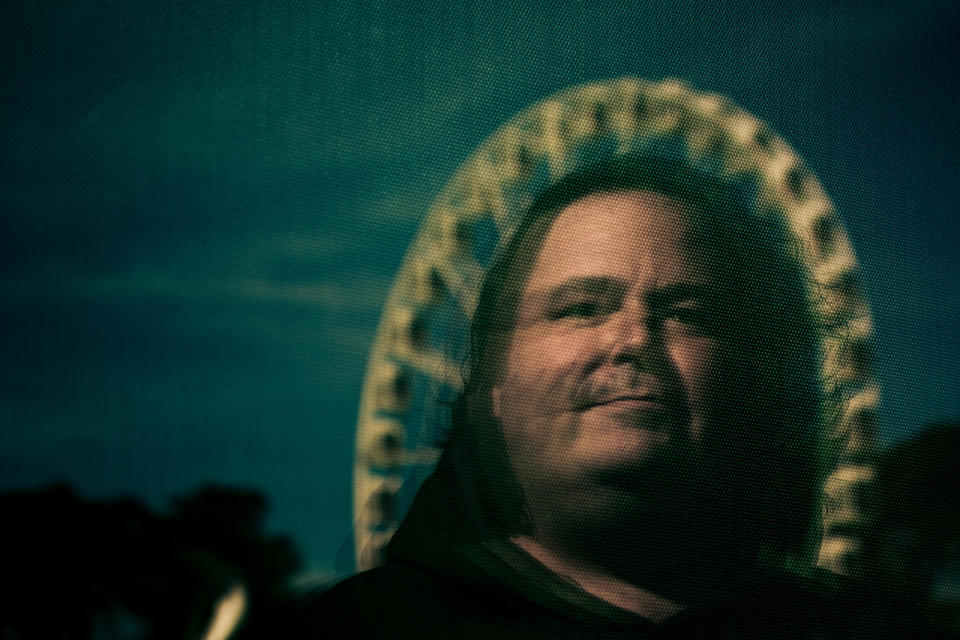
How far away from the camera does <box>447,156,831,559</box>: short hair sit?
1.10m

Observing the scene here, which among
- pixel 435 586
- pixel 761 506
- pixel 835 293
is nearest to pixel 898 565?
pixel 761 506

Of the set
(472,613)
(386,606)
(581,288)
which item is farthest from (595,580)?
(581,288)

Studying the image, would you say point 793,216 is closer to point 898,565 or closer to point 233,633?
point 898,565

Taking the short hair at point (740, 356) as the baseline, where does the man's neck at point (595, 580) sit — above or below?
below

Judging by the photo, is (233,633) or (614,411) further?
(614,411)

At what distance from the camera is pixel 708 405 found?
1146 mm

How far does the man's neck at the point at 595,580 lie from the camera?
1065 mm

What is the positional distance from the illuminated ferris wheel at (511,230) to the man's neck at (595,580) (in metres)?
0.18

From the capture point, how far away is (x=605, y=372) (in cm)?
103

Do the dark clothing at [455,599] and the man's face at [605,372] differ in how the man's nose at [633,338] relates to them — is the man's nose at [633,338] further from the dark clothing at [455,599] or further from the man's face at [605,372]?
the dark clothing at [455,599]

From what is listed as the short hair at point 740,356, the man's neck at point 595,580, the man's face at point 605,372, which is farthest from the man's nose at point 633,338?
the man's neck at point 595,580

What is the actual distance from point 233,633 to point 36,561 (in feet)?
0.73

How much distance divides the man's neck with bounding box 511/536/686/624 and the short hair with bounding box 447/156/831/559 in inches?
1.5

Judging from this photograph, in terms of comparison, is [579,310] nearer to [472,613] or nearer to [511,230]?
A: [511,230]
